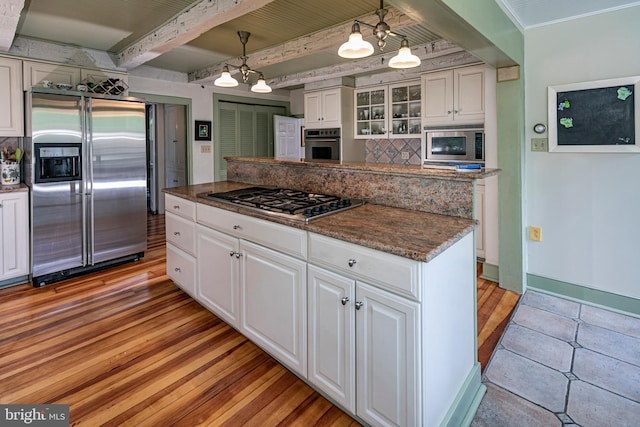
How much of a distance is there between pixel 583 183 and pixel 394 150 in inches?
101

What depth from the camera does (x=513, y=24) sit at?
8.63 ft

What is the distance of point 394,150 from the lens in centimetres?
502

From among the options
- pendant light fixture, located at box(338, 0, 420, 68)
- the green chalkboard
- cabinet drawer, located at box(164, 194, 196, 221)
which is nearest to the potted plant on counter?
cabinet drawer, located at box(164, 194, 196, 221)

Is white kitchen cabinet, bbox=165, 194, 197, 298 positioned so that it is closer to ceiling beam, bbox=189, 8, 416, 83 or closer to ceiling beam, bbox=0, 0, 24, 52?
ceiling beam, bbox=0, 0, 24, 52

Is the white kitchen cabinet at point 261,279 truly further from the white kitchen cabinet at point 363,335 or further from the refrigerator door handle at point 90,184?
the refrigerator door handle at point 90,184

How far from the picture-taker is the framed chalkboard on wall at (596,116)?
8.16 feet

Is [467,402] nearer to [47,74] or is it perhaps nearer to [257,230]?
[257,230]

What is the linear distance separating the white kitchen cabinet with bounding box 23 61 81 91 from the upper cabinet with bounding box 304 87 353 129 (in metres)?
3.01

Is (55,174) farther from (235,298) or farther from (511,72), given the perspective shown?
(511,72)

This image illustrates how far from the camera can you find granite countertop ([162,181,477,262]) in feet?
4.39

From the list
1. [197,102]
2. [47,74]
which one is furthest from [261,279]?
[197,102]

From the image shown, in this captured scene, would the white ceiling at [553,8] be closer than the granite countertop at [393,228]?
No

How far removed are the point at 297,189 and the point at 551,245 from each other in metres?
2.17

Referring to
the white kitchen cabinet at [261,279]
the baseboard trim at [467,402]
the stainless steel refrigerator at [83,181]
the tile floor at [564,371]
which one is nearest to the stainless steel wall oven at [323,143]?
the stainless steel refrigerator at [83,181]
